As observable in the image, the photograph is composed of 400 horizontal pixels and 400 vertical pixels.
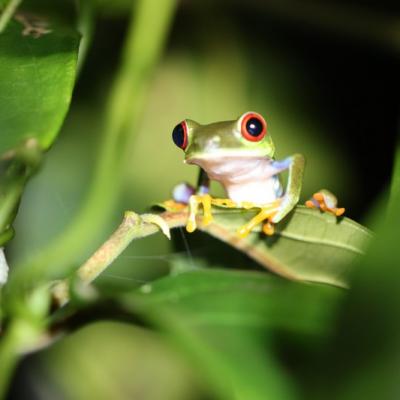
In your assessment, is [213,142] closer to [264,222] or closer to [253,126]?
[253,126]

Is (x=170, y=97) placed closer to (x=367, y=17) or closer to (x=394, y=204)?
(x=367, y=17)

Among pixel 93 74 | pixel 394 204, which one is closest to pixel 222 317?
pixel 394 204

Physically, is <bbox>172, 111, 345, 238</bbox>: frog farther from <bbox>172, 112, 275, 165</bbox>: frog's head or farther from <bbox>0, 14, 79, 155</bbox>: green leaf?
<bbox>0, 14, 79, 155</bbox>: green leaf

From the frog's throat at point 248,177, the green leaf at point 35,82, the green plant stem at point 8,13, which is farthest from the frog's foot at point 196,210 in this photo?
the green plant stem at point 8,13

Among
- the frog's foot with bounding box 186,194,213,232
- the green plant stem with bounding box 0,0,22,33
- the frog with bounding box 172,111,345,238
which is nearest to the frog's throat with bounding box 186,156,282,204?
the frog with bounding box 172,111,345,238

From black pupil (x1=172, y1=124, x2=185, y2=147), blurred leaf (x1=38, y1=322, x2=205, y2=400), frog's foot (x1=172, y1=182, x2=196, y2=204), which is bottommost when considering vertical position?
blurred leaf (x1=38, y1=322, x2=205, y2=400)

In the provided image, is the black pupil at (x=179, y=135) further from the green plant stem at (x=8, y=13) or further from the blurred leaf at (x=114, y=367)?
the blurred leaf at (x=114, y=367)
